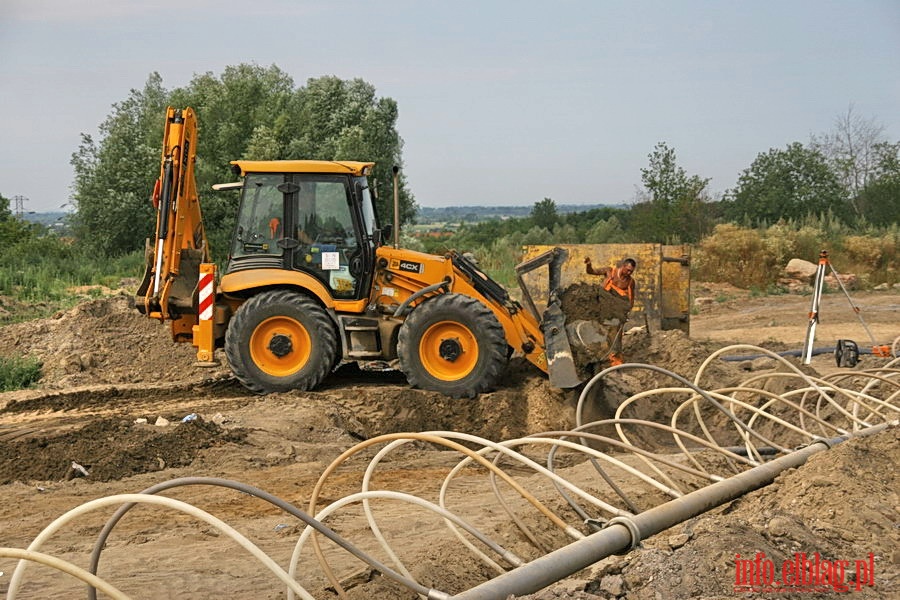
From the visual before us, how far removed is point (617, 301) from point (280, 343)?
3685mm

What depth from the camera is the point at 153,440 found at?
27.1 ft

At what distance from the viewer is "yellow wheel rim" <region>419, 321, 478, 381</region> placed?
33.5ft

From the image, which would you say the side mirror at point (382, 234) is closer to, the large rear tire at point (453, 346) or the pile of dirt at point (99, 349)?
the large rear tire at point (453, 346)

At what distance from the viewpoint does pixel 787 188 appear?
39.5 m

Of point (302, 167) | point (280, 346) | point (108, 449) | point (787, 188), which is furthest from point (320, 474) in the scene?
point (787, 188)

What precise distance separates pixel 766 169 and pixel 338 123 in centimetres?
1790

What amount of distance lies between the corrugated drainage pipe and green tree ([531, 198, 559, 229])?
1772 inches

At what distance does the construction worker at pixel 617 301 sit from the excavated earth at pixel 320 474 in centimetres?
36

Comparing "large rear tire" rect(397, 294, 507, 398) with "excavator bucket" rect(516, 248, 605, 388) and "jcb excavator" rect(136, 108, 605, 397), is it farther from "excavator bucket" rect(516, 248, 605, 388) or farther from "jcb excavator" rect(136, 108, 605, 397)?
"excavator bucket" rect(516, 248, 605, 388)

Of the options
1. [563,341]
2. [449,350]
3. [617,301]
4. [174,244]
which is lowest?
[449,350]

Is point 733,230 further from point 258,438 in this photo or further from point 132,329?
point 258,438

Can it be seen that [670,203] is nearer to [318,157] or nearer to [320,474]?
[318,157]

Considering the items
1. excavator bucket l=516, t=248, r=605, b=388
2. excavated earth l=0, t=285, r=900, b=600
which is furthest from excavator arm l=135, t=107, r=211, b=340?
excavator bucket l=516, t=248, r=605, b=388

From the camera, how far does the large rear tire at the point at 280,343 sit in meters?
10.4
